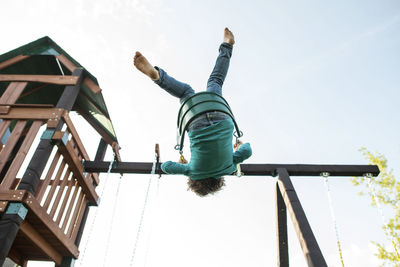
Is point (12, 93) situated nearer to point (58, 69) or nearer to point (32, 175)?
point (58, 69)

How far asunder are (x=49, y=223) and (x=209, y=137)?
9.20ft

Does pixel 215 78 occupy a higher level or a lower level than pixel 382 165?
lower

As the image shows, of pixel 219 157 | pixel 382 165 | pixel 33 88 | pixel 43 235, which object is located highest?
pixel 382 165

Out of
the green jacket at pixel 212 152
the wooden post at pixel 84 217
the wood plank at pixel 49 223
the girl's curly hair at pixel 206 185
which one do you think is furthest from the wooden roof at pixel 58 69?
the green jacket at pixel 212 152

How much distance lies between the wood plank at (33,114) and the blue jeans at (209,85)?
7.21ft

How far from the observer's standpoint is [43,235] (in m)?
4.38

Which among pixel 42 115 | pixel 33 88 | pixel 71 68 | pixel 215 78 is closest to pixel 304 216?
pixel 215 78

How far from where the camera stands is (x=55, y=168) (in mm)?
4605

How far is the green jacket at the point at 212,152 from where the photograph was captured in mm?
3082

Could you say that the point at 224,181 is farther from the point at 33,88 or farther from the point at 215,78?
the point at 33,88

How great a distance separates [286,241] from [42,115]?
437 cm

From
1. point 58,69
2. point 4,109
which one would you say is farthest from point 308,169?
point 58,69

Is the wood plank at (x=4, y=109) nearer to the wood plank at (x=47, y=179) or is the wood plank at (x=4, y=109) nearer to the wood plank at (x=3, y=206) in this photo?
the wood plank at (x=47, y=179)

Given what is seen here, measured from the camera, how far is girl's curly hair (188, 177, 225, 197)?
3.87 m
